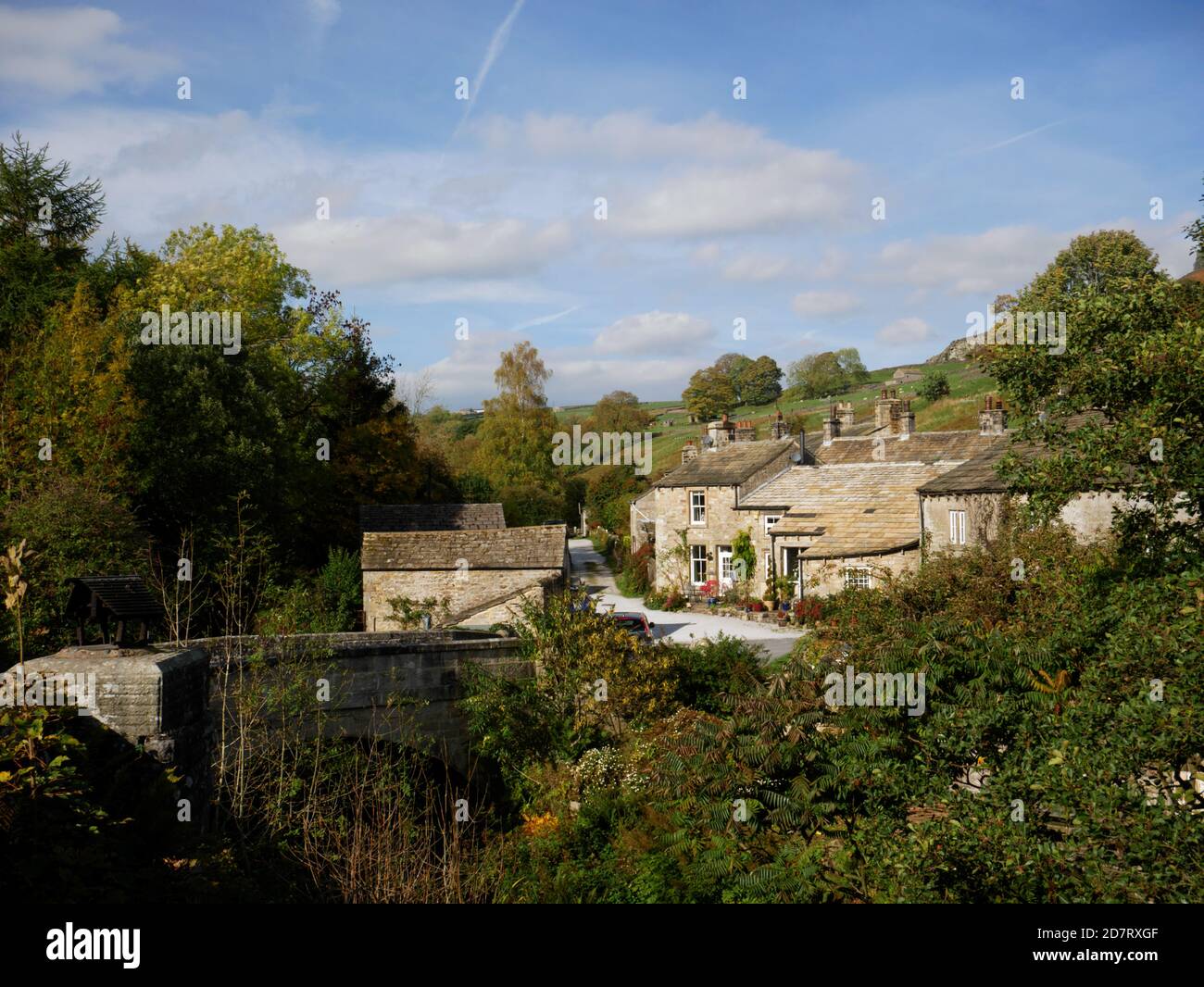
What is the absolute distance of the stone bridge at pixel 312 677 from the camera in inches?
355

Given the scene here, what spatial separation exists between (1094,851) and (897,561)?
2217 centimetres

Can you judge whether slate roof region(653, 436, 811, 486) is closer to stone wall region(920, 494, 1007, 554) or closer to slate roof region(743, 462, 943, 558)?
slate roof region(743, 462, 943, 558)

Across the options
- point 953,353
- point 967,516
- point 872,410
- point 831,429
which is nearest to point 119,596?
point 967,516

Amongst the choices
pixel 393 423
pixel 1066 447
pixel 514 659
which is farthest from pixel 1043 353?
pixel 393 423

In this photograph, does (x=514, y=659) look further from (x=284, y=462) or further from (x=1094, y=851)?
(x=284, y=462)

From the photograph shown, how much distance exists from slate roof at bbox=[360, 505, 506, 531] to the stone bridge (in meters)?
15.3

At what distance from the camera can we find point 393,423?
3847 cm

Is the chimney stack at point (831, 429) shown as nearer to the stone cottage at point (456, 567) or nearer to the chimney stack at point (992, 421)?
the chimney stack at point (992, 421)

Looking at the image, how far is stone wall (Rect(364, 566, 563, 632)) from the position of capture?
991 inches

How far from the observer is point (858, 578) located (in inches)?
1009

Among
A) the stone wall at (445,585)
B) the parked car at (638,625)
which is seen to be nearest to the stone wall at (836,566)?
the parked car at (638,625)

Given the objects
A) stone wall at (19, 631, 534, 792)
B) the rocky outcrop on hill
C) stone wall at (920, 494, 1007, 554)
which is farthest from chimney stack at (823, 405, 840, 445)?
the rocky outcrop on hill

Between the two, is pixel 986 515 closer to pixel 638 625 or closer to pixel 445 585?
pixel 638 625

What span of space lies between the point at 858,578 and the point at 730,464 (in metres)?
12.8
